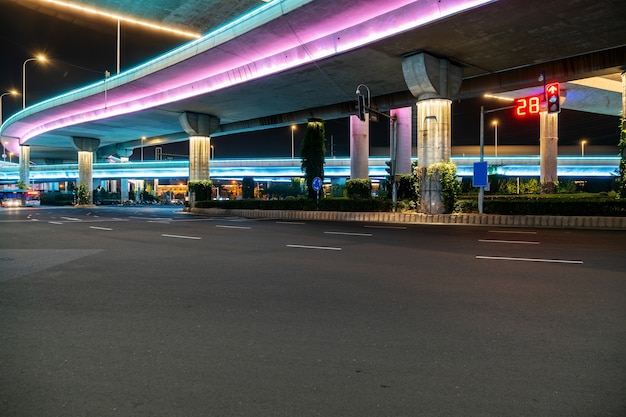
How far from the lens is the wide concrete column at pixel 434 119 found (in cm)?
2461

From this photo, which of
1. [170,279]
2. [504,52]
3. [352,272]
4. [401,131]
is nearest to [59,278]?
[170,279]

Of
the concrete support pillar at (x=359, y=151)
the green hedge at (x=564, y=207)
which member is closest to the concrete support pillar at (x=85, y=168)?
the concrete support pillar at (x=359, y=151)

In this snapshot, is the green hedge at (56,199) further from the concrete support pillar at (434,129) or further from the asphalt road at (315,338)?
the asphalt road at (315,338)

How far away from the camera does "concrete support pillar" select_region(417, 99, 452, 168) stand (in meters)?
25.1

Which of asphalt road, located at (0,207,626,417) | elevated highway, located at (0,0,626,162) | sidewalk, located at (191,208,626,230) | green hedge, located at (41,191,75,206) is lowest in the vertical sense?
asphalt road, located at (0,207,626,417)

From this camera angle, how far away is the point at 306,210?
31219 mm

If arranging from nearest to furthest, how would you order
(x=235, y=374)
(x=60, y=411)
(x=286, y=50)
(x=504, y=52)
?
(x=60, y=411)
(x=235, y=374)
(x=504, y=52)
(x=286, y=50)

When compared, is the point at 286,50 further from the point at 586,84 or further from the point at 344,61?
the point at 586,84

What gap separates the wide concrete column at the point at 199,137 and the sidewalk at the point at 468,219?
40.3 feet

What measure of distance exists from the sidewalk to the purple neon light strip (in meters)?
9.05

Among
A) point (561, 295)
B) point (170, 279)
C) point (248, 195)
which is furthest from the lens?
point (248, 195)

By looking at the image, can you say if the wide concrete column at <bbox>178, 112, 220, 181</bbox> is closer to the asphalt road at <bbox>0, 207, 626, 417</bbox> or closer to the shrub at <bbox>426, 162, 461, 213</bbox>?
the shrub at <bbox>426, 162, 461, 213</bbox>

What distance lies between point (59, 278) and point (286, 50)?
19893 millimetres

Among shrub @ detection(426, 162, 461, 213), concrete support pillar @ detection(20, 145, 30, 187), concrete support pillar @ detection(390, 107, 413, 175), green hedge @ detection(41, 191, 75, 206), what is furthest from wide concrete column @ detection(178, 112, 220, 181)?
green hedge @ detection(41, 191, 75, 206)
